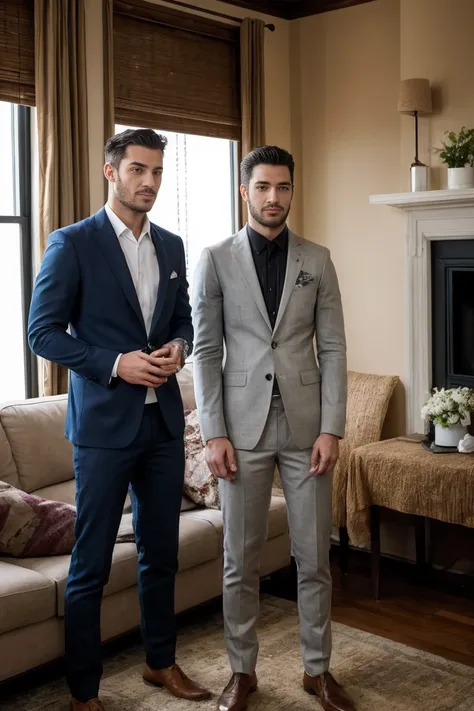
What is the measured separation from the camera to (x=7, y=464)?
3.51 metres

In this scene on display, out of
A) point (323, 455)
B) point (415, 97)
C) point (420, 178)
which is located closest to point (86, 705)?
point (323, 455)

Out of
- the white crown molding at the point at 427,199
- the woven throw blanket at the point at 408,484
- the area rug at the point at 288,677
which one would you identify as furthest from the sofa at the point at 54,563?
the white crown molding at the point at 427,199

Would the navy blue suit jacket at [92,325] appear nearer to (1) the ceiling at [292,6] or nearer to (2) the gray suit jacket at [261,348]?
(2) the gray suit jacket at [261,348]

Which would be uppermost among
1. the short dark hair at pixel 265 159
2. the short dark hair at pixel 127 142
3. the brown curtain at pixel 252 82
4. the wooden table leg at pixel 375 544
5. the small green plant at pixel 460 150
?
the brown curtain at pixel 252 82

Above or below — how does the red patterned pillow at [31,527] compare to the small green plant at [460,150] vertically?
below

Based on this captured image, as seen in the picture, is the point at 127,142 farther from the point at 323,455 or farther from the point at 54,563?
the point at 54,563

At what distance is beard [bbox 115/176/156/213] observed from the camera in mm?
2666

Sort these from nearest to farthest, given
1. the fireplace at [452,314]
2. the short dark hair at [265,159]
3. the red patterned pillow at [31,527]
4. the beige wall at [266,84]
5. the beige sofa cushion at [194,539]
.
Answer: the short dark hair at [265,159], the red patterned pillow at [31,527], the beige sofa cushion at [194,539], the beige wall at [266,84], the fireplace at [452,314]

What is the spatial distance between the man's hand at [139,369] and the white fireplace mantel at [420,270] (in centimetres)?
219

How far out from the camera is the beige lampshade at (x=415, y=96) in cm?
429

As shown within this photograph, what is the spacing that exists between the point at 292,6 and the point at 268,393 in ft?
10.3

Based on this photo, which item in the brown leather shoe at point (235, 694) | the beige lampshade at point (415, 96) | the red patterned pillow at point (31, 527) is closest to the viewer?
the brown leather shoe at point (235, 694)

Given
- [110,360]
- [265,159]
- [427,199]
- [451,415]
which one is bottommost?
[451,415]

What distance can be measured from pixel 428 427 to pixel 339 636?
4.17 ft
